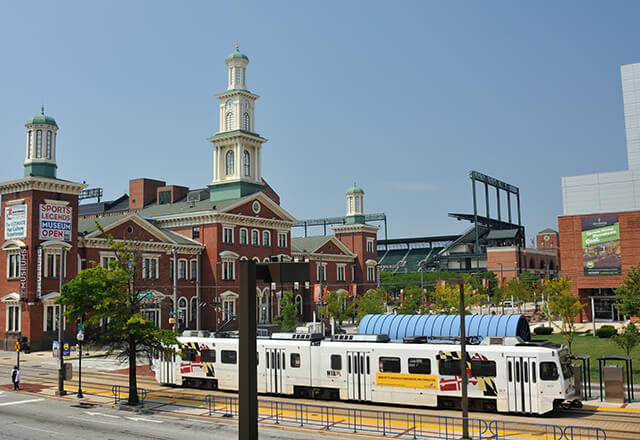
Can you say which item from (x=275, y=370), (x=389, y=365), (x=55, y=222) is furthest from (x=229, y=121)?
(x=389, y=365)

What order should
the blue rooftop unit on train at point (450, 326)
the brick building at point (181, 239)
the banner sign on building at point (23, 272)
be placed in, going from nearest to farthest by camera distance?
the blue rooftop unit on train at point (450, 326), the banner sign on building at point (23, 272), the brick building at point (181, 239)

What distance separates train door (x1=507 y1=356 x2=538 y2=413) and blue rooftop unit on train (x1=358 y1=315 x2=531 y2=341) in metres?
5.77

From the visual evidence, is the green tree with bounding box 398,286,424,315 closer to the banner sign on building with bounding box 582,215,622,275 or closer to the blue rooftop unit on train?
the banner sign on building with bounding box 582,215,622,275

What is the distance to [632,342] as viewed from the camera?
3291 centimetres

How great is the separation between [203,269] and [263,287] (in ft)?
33.3

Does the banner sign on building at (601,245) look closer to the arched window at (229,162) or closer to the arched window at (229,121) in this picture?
the arched window at (229,162)

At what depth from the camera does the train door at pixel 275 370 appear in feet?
98.4

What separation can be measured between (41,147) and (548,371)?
48016 mm

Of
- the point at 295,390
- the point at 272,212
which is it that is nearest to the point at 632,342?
the point at 295,390

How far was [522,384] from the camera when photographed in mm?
24641

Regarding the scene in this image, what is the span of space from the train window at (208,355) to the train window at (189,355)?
58 centimetres

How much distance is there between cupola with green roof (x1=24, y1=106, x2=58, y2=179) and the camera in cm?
5525

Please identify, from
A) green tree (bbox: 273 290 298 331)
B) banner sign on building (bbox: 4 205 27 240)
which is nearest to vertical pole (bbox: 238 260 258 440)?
banner sign on building (bbox: 4 205 27 240)

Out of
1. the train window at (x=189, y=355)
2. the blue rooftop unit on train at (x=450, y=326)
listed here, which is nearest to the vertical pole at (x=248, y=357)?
the blue rooftop unit on train at (x=450, y=326)
